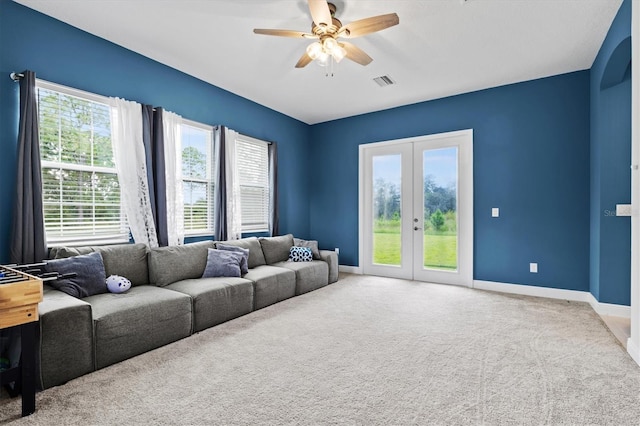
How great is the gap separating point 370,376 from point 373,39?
3145 mm

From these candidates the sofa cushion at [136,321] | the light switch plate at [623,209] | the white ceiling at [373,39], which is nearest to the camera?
the sofa cushion at [136,321]

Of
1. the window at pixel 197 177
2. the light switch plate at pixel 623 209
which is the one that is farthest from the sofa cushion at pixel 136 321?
the light switch plate at pixel 623 209

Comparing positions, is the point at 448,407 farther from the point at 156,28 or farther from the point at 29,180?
the point at 156,28

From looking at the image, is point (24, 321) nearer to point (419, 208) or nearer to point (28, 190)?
point (28, 190)

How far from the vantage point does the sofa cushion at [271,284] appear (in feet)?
12.2

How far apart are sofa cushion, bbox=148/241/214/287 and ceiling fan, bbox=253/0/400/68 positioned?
2.40 m

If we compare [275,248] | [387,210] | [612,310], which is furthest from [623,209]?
[275,248]

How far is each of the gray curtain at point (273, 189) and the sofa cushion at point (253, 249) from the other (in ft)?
2.62

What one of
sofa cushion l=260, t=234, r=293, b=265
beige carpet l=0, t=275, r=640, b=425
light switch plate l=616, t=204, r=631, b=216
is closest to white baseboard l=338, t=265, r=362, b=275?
sofa cushion l=260, t=234, r=293, b=265

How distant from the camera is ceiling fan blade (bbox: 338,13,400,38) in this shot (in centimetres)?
244

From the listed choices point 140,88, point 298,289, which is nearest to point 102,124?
point 140,88

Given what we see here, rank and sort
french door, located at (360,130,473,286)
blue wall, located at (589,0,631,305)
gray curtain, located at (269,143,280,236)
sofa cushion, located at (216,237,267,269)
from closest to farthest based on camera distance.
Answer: blue wall, located at (589,0,631,305) < sofa cushion, located at (216,237,267,269) < french door, located at (360,130,473,286) < gray curtain, located at (269,143,280,236)

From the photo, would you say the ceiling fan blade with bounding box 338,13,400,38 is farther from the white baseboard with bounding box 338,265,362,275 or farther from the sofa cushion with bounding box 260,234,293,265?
the white baseboard with bounding box 338,265,362,275

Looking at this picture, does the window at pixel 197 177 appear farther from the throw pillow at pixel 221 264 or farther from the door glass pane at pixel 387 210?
the door glass pane at pixel 387 210
